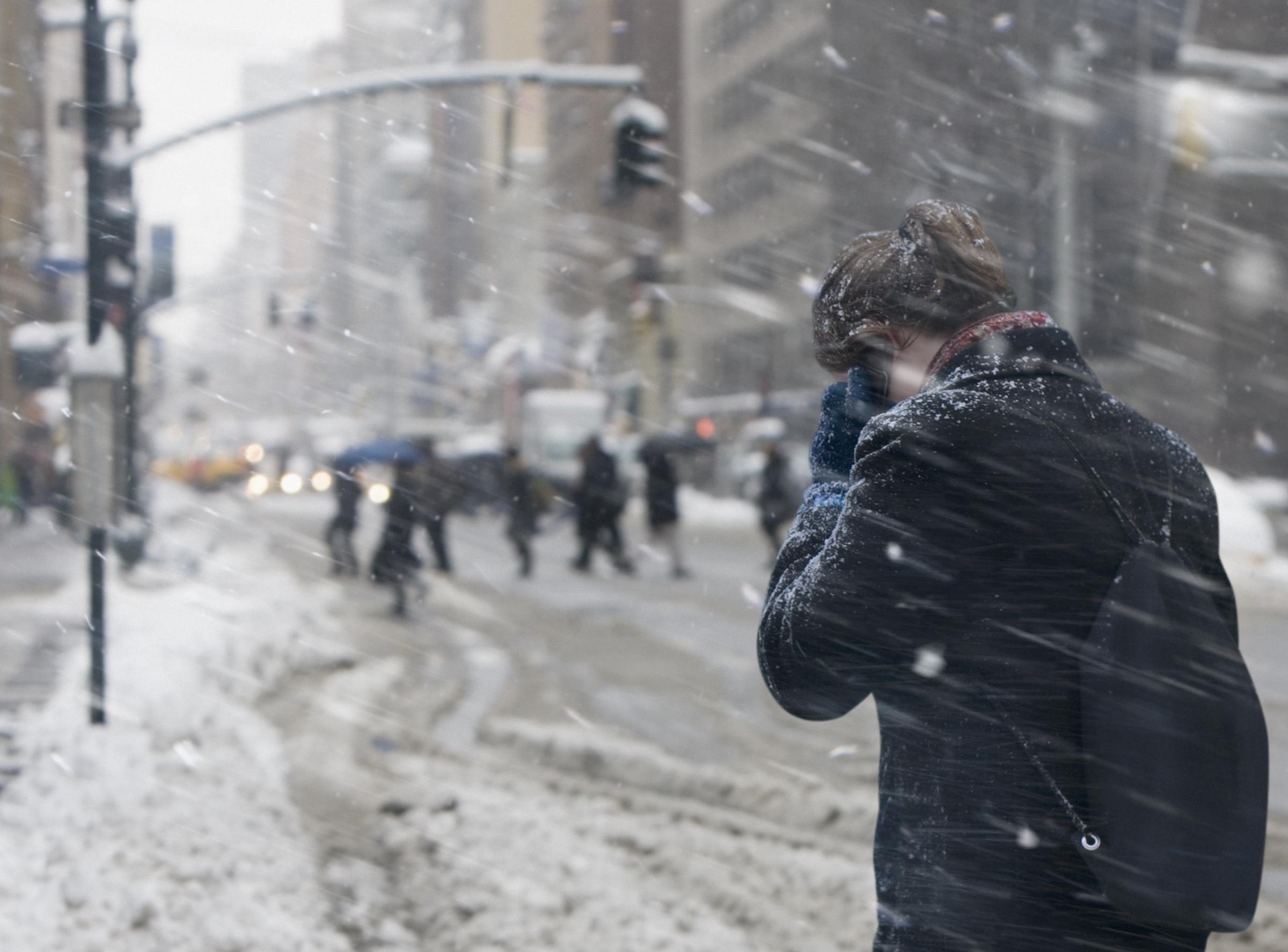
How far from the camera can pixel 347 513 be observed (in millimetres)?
18453

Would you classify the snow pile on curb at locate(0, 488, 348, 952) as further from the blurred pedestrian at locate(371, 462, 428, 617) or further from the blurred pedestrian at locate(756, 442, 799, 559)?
the blurred pedestrian at locate(756, 442, 799, 559)

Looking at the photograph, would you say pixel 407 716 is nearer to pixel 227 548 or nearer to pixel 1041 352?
pixel 1041 352

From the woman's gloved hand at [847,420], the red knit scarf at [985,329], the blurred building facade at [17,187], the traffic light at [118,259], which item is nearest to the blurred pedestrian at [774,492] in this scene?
the traffic light at [118,259]

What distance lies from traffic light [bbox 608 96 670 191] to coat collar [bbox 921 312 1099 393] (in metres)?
12.5

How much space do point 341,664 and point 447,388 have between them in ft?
243

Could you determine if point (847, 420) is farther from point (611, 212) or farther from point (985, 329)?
point (611, 212)

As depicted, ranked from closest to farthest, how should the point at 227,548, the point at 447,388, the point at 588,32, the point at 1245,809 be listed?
the point at 1245,809
the point at 227,548
the point at 588,32
the point at 447,388

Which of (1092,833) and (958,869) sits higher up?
(1092,833)

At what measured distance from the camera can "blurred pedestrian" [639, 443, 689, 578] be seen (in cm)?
1791

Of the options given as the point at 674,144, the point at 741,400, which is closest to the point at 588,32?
the point at 674,144

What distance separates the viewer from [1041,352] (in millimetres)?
1756

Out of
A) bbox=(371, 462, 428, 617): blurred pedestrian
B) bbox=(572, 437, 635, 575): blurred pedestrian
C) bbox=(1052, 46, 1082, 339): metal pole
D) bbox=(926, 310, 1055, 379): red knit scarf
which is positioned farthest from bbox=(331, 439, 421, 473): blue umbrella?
bbox=(926, 310, 1055, 379): red knit scarf

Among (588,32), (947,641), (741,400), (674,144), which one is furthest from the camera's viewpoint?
(588,32)

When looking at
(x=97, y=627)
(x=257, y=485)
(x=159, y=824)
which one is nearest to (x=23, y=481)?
(x=257, y=485)
